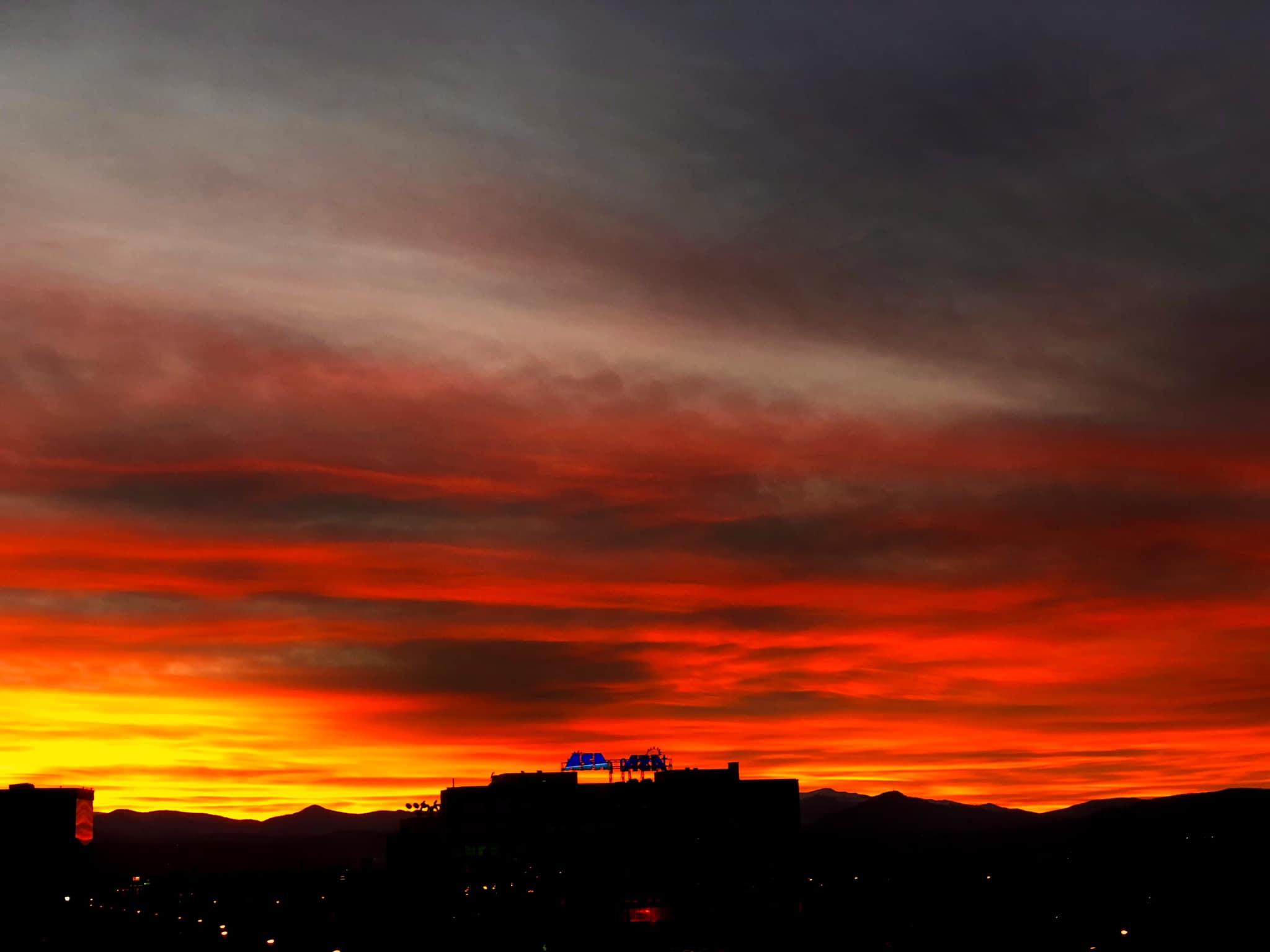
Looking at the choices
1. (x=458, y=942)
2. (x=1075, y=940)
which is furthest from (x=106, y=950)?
(x=1075, y=940)

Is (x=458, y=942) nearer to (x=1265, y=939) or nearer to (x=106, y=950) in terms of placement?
(x=106, y=950)

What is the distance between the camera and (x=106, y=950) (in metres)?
196

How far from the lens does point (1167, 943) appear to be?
575 feet

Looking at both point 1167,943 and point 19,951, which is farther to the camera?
point 19,951

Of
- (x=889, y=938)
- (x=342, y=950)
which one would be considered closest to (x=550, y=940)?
(x=342, y=950)

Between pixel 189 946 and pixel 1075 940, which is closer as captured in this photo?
pixel 1075 940

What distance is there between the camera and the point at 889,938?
615 ft

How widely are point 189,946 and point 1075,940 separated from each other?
115193 millimetres

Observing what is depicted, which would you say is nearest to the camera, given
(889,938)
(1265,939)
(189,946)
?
(1265,939)

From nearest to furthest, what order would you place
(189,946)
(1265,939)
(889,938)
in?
(1265,939) < (889,938) < (189,946)

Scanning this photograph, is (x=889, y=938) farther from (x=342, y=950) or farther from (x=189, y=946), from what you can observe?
(x=189, y=946)

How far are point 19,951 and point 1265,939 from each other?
522ft

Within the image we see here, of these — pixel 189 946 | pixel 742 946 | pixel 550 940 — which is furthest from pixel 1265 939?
pixel 189 946

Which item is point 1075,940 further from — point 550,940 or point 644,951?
point 550,940
